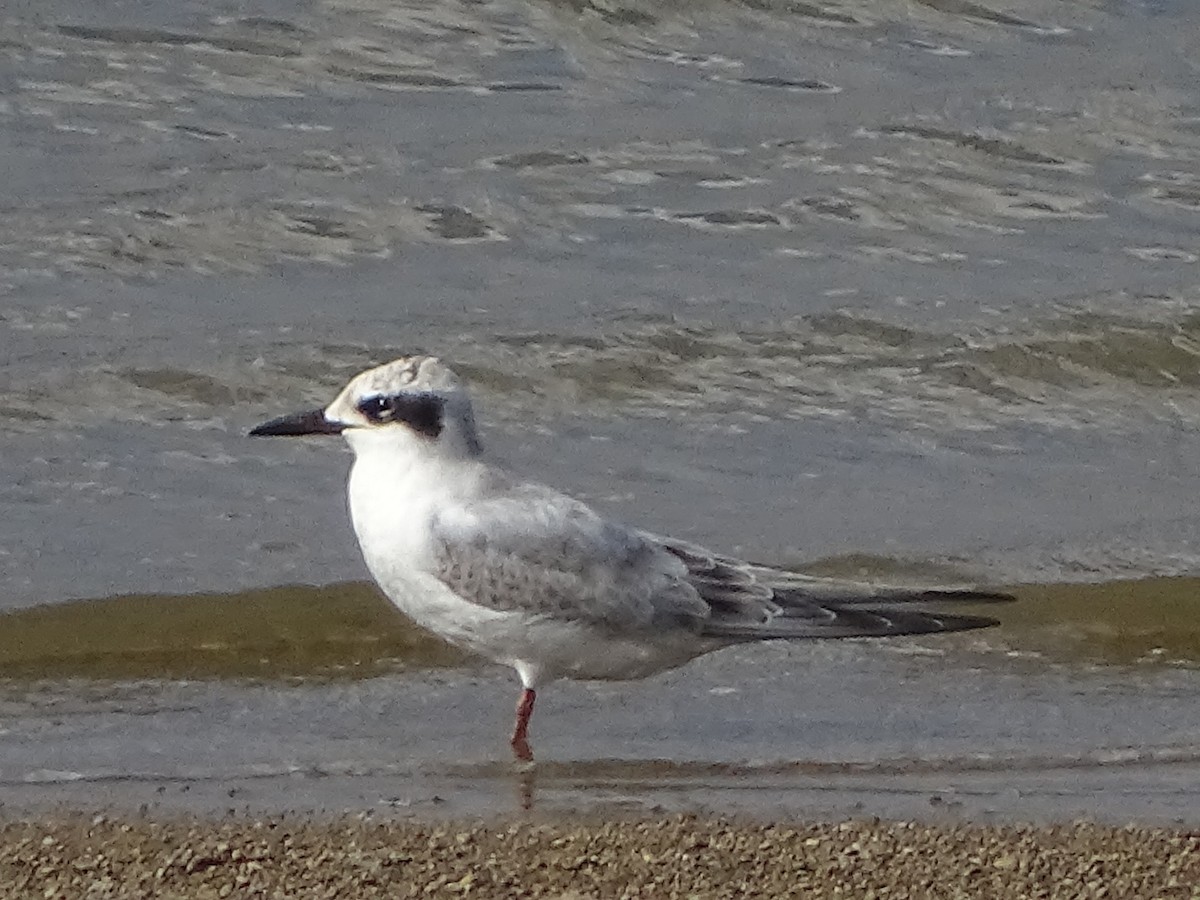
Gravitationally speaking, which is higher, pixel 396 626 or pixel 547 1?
pixel 547 1

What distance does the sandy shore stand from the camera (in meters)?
5.22

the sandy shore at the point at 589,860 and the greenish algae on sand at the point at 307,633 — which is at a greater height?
the sandy shore at the point at 589,860

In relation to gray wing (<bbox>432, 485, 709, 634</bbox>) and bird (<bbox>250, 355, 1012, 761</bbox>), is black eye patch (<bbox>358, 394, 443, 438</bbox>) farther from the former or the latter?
gray wing (<bbox>432, 485, 709, 634</bbox>)

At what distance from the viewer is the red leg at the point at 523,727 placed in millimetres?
6633

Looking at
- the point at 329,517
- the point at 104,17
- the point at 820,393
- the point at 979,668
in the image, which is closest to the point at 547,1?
the point at 104,17

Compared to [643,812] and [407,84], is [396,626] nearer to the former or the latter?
[643,812]

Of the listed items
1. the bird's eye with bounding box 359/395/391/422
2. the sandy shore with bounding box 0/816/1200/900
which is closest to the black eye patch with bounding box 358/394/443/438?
the bird's eye with bounding box 359/395/391/422

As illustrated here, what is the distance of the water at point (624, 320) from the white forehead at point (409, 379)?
0.87 m

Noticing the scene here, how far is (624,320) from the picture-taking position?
10133 mm

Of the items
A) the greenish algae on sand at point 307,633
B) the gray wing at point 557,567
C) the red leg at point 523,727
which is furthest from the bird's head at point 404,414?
the greenish algae on sand at point 307,633

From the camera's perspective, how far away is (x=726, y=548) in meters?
8.26

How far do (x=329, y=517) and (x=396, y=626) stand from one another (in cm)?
82

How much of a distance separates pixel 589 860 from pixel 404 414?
5.60 ft

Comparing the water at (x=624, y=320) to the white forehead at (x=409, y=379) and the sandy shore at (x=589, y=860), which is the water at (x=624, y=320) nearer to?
the sandy shore at (x=589, y=860)
